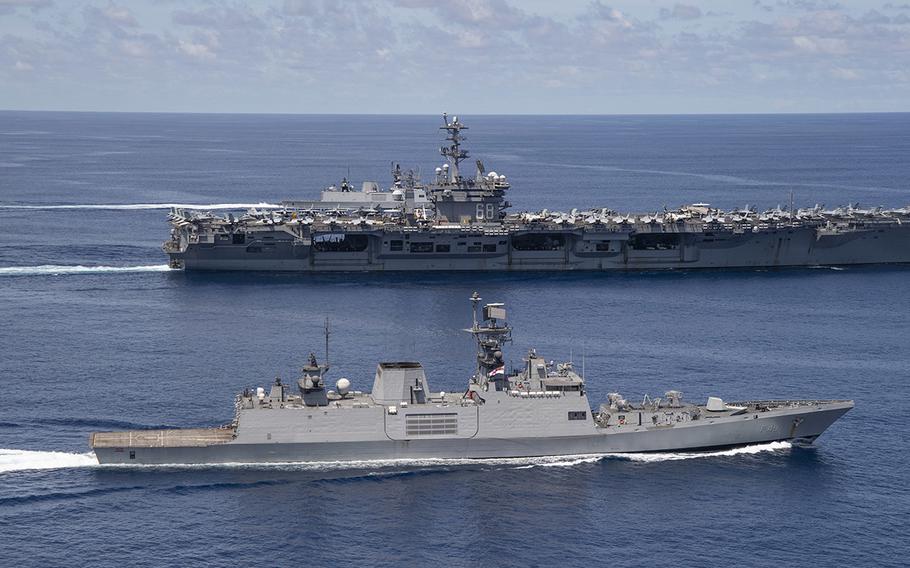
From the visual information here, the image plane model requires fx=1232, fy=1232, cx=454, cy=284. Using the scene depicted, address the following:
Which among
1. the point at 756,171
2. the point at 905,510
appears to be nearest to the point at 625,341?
the point at 905,510

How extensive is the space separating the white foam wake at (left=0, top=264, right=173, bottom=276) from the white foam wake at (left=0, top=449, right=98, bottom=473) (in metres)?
35.3

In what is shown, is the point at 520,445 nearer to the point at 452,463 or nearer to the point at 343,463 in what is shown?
the point at 452,463

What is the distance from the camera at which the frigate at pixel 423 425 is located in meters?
37.2

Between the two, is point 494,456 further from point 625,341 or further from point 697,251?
point 697,251

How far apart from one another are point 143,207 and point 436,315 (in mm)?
51444

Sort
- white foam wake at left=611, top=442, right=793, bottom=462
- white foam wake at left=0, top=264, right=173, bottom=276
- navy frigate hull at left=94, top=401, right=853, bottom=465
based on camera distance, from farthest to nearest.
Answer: white foam wake at left=0, top=264, right=173, bottom=276 < white foam wake at left=611, top=442, right=793, bottom=462 < navy frigate hull at left=94, top=401, right=853, bottom=465

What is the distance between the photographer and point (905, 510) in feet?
115

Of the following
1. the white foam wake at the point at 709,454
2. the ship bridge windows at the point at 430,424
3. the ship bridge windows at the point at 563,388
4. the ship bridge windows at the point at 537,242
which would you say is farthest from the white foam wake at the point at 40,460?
the ship bridge windows at the point at 537,242

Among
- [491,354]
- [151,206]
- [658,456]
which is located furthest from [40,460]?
[151,206]

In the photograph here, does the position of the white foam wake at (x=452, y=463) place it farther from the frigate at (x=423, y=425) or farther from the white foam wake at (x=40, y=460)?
the white foam wake at (x=40, y=460)

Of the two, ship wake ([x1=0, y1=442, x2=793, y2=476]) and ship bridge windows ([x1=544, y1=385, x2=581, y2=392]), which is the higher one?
ship bridge windows ([x1=544, y1=385, x2=581, y2=392])

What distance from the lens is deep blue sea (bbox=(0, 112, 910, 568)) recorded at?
107ft

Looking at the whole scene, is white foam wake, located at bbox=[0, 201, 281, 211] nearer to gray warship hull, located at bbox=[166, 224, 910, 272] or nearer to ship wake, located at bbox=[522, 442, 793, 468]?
gray warship hull, located at bbox=[166, 224, 910, 272]

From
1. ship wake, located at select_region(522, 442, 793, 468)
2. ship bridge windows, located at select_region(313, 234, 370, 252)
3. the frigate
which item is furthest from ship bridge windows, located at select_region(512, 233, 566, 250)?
the frigate
